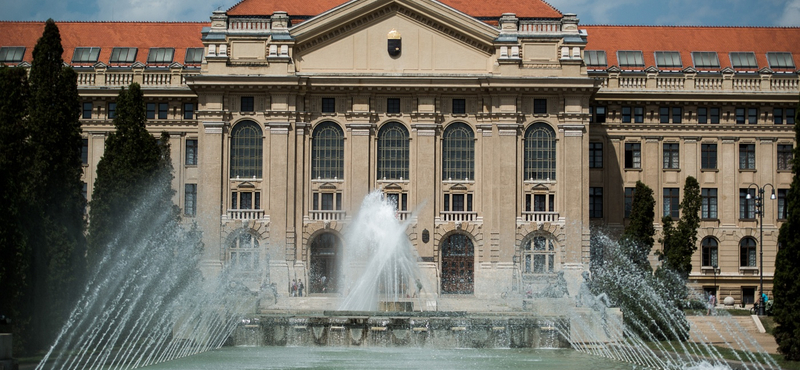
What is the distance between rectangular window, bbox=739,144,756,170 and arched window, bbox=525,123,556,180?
543 inches

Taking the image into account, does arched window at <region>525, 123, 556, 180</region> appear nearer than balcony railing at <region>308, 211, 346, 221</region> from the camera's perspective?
No

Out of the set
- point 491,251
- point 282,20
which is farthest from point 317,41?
point 491,251

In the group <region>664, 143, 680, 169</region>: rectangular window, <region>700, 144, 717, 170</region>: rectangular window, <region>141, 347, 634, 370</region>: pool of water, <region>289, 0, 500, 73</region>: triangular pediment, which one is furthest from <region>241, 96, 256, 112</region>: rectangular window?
<region>141, 347, 634, 370</region>: pool of water

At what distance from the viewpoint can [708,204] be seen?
7362cm

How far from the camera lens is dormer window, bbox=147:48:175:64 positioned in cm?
7694

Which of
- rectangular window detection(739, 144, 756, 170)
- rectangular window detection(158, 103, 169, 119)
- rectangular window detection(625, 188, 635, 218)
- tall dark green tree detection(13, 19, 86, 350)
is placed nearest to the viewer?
tall dark green tree detection(13, 19, 86, 350)

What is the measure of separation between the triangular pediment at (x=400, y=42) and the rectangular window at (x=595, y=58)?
10961 millimetres

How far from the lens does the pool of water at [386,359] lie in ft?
118

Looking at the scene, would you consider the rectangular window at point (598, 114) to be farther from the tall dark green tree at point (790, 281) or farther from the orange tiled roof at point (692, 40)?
the tall dark green tree at point (790, 281)

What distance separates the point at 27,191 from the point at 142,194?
7.72 meters

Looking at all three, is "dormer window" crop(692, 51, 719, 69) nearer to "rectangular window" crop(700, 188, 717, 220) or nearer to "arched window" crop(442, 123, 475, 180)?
"rectangular window" crop(700, 188, 717, 220)

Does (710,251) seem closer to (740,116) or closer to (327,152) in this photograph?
(740,116)

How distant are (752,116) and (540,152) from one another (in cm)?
1544

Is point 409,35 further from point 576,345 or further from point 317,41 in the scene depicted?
point 576,345
